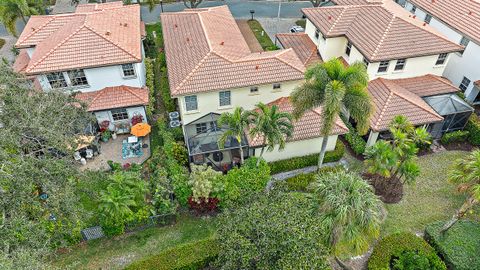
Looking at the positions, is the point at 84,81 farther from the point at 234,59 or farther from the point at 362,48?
the point at 362,48

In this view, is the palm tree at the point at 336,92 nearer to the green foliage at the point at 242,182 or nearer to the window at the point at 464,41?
the green foliage at the point at 242,182

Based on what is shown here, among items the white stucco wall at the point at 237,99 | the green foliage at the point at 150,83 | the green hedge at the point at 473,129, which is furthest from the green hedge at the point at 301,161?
the green foliage at the point at 150,83

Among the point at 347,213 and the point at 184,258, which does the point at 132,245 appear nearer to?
the point at 184,258

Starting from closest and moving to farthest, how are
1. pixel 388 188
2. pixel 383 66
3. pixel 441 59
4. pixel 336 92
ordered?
pixel 336 92
pixel 388 188
pixel 383 66
pixel 441 59

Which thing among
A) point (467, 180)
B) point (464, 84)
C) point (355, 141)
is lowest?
point (355, 141)

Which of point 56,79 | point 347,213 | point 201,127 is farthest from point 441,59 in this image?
point 56,79

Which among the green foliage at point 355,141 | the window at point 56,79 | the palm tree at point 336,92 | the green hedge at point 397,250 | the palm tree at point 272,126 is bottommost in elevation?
the green hedge at point 397,250
